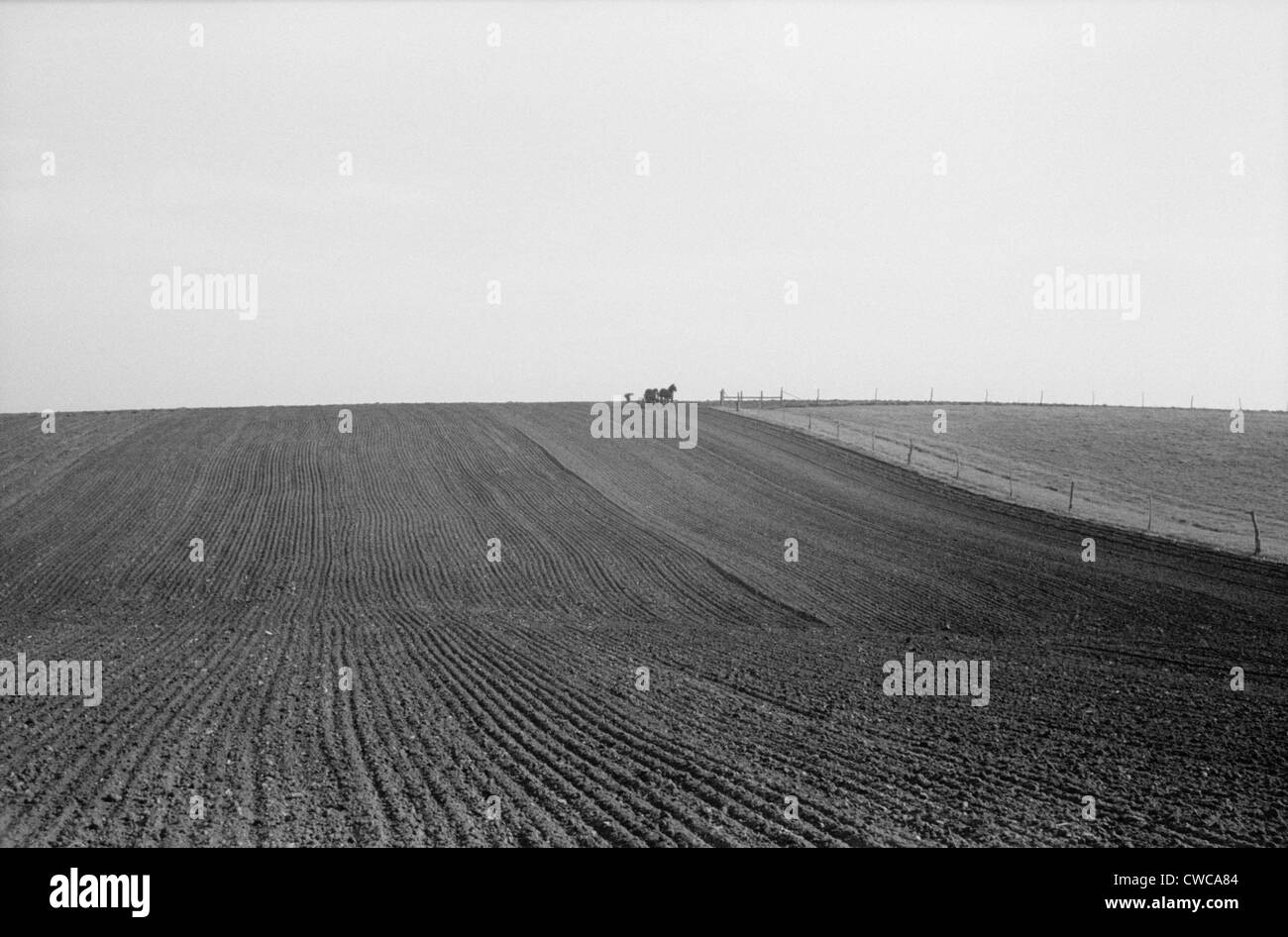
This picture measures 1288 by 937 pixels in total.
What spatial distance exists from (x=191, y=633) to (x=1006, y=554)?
19.6 metres

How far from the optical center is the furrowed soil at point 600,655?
9672 millimetres

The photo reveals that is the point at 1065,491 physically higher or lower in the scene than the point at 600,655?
higher

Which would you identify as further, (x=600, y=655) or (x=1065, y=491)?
(x=1065, y=491)

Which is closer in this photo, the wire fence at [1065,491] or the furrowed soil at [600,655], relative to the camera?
the furrowed soil at [600,655]

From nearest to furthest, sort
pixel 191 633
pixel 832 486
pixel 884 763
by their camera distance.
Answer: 1. pixel 884 763
2. pixel 191 633
3. pixel 832 486

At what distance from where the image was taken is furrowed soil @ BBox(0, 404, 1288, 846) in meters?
9.67

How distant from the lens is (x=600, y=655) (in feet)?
57.1

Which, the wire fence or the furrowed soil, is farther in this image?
the wire fence

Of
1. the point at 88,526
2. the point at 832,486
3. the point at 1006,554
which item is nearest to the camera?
the point at 1006,554
